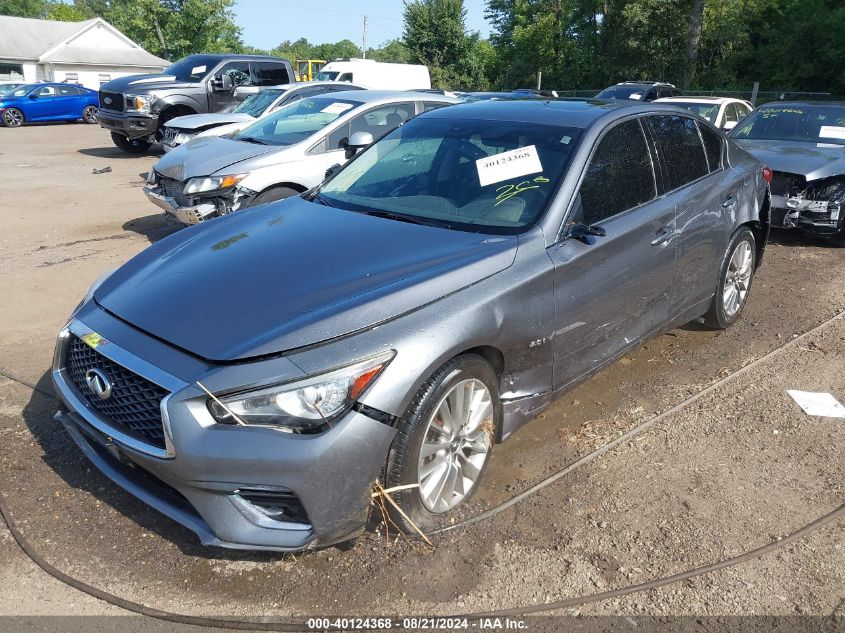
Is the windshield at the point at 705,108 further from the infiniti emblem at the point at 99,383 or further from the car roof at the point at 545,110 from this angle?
the infiniti emblem at the point at 99,383

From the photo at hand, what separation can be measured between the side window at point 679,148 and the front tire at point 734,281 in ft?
2.30

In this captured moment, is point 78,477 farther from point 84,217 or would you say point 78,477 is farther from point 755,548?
point 84,217

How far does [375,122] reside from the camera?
817 centimetres

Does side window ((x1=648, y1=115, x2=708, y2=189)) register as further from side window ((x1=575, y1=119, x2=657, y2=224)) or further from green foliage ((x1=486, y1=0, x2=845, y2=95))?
green foliage ((x1=486, y1=0, x2=845, y2=95))

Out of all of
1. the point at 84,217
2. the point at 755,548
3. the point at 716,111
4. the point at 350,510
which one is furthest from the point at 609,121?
the point at 716,111

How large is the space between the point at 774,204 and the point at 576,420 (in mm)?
5025

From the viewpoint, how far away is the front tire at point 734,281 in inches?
200

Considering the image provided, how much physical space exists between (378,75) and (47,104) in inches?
514

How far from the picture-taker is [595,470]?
3.64m

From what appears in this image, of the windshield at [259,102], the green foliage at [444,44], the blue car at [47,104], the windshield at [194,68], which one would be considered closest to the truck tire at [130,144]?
the windshield at [194,68]

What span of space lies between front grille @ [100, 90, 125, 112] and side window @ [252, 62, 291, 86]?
2991mm

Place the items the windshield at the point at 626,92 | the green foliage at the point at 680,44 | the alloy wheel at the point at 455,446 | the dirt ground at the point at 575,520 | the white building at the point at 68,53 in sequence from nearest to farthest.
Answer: the dirt ground at the point at 575,520, the alloy wheel at the point at 455,446, the windshield at the point at 626,92, the green foliage at the point at 680,44, the white building at the point at 68,53

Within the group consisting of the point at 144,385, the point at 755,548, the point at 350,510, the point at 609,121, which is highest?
the point at 609,121

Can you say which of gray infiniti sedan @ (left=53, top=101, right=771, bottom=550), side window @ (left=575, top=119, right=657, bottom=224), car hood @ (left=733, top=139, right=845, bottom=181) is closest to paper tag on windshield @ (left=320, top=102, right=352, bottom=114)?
gray infiniti sedan @ (left=53, top=101, right=771, bottom=550)
